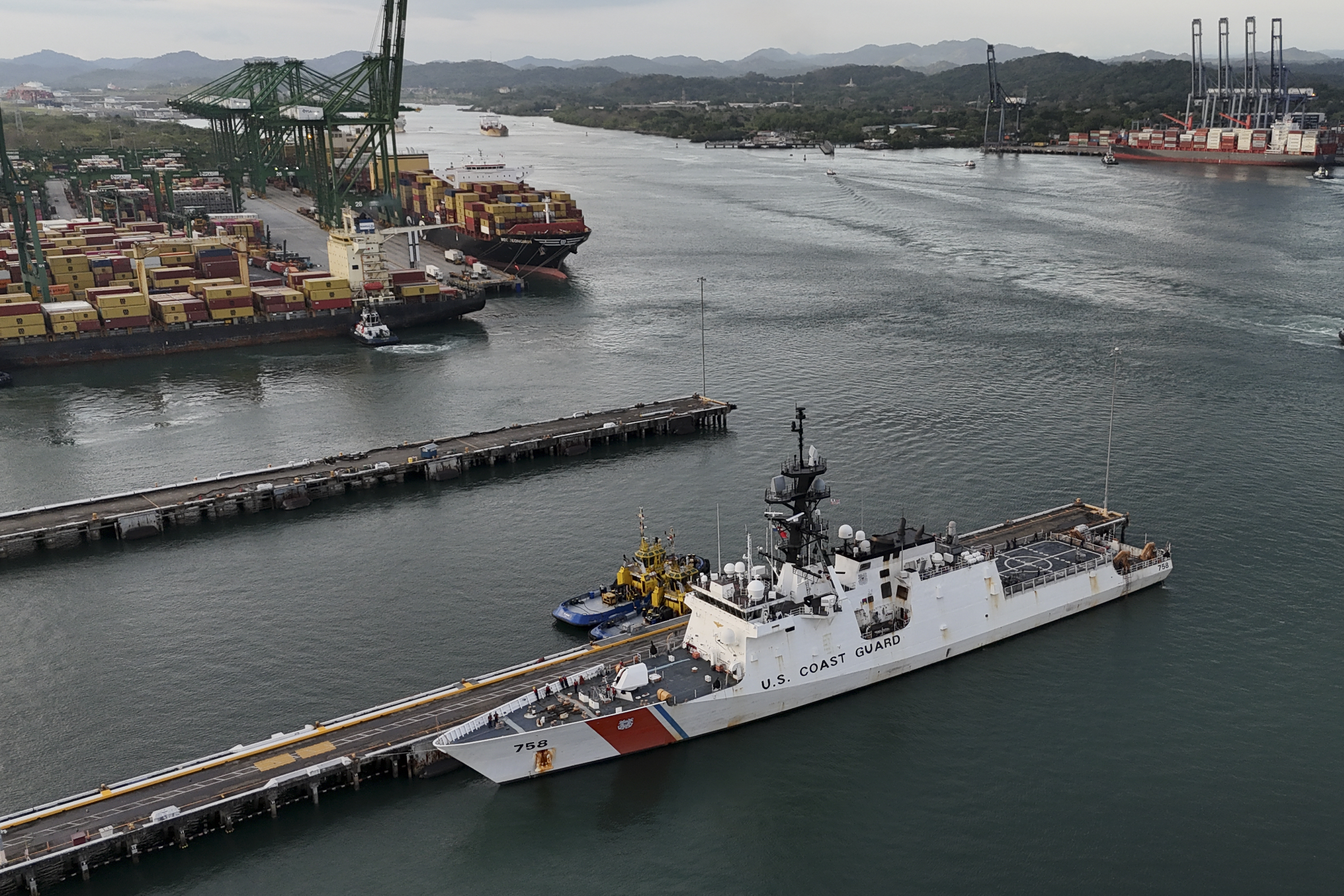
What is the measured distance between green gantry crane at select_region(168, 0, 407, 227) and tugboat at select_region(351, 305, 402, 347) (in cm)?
2196

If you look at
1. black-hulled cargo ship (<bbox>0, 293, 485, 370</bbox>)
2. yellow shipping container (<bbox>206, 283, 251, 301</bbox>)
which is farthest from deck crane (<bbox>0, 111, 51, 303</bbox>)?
yellow shipping container (<bbox>206, 283, 251, 301</bbox>)

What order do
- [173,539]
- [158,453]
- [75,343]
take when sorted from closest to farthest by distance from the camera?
[173,539], [158,453], [75,343]

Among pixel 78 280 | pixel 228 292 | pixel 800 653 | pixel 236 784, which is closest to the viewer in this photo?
pixel 236 784

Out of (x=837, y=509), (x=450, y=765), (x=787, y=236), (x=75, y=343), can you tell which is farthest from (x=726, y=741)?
(x=787, y=236)

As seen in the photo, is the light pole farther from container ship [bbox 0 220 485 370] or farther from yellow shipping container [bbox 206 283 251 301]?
yellow shipping container [bbox 206 283 251 301]

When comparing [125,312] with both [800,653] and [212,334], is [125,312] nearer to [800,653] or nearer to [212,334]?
[212,334]

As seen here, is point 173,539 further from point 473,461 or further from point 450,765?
point 450,765

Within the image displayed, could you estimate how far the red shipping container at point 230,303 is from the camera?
9306cm

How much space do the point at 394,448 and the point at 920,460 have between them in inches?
1135

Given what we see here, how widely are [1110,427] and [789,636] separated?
112 ft

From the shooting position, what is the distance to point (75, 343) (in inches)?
3418

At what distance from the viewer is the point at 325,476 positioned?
57719 mm

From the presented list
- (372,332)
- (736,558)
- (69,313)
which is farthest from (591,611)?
(69,313)

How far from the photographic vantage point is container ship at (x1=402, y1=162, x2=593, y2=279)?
12306cm
